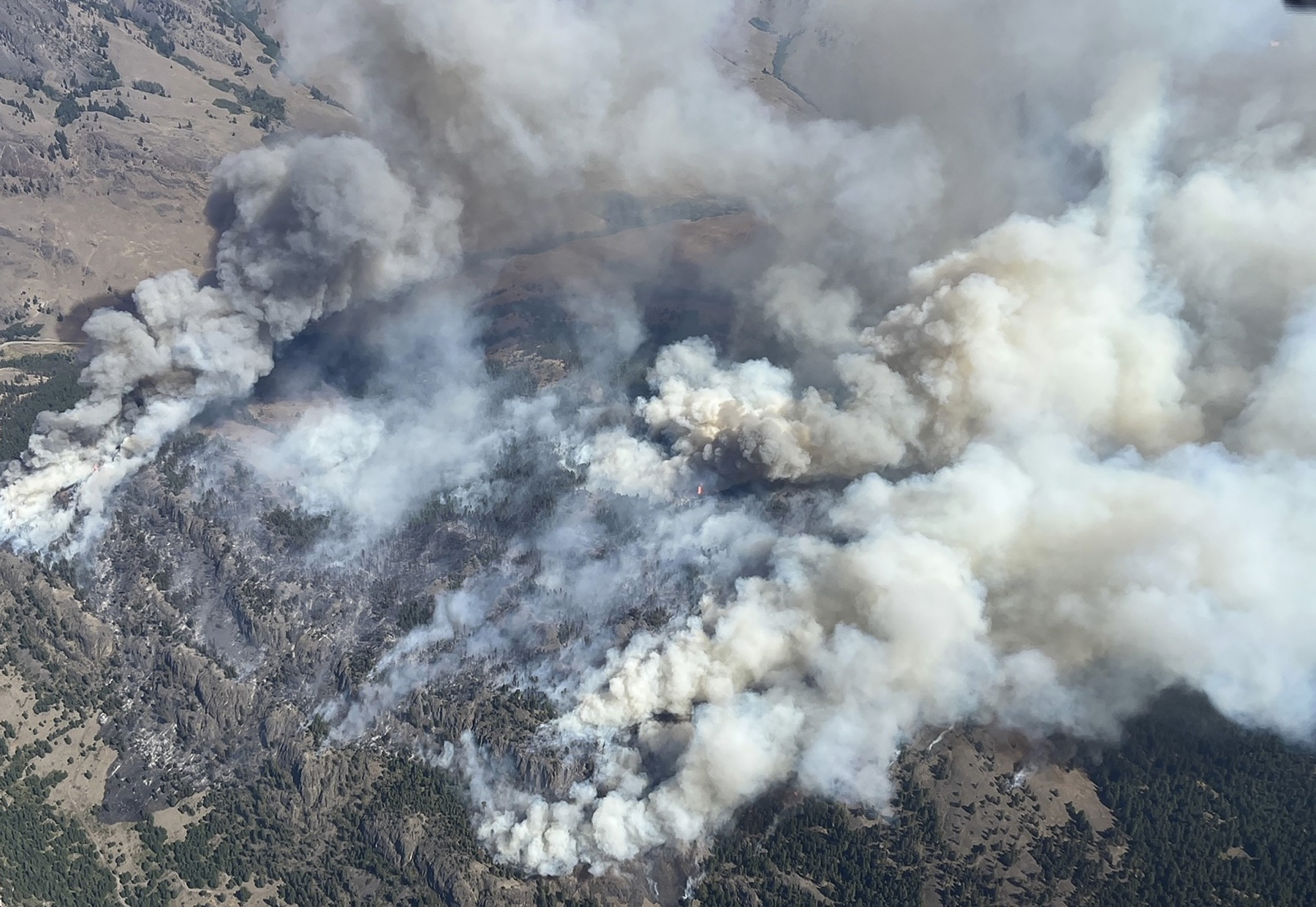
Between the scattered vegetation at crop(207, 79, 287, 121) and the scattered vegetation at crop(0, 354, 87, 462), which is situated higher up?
the scattered vegetation at crop(207, 79, 287, 121)

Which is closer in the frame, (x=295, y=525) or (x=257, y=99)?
(x=295, y=525)

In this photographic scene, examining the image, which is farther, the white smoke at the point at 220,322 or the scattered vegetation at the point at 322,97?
the scattered vegetation at the point at 322,97

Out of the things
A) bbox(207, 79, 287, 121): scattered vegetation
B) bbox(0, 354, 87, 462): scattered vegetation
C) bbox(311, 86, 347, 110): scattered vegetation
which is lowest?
bbox(0, 354, 87, 462): scattered vegetation

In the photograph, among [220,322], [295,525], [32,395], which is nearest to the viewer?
[295,525]

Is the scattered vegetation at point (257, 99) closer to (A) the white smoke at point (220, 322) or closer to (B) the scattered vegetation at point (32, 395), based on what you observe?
(B) the scattered vegetation at point (32, 395)

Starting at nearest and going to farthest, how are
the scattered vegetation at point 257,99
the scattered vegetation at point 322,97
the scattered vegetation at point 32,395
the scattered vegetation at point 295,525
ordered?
the scattered vegetation at point 295,525, the scattered vegetation at point 32,395, the scattered vegetation at point 322,97, the scattered vegetation at point 257,99

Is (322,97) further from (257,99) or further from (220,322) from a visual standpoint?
(220,322)

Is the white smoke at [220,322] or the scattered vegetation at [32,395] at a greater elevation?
the white smoke at [220,322]

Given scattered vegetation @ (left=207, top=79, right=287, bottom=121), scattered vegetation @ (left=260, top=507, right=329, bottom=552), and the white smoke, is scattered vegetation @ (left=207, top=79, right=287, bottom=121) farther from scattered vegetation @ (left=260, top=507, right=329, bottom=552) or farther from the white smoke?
scattered vegetation @ (left=260, top=507, right=329, bottom=552)

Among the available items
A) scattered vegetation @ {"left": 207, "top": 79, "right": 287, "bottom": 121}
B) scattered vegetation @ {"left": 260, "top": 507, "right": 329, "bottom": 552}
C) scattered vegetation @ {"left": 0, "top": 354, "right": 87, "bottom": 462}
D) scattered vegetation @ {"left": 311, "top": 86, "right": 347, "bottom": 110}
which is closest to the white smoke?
scattered vegetation @ {"left": 0, "top": 354, "right": 87, "bottom": 462}

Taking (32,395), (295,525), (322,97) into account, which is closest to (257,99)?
(322,97)

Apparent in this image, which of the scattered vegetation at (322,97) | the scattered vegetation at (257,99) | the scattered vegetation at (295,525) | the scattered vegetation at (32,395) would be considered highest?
the scattered vegetation at (322,97)

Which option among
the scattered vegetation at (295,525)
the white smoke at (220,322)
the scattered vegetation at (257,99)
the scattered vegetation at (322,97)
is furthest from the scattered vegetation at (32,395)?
the scattered vegetation at (322,97)
